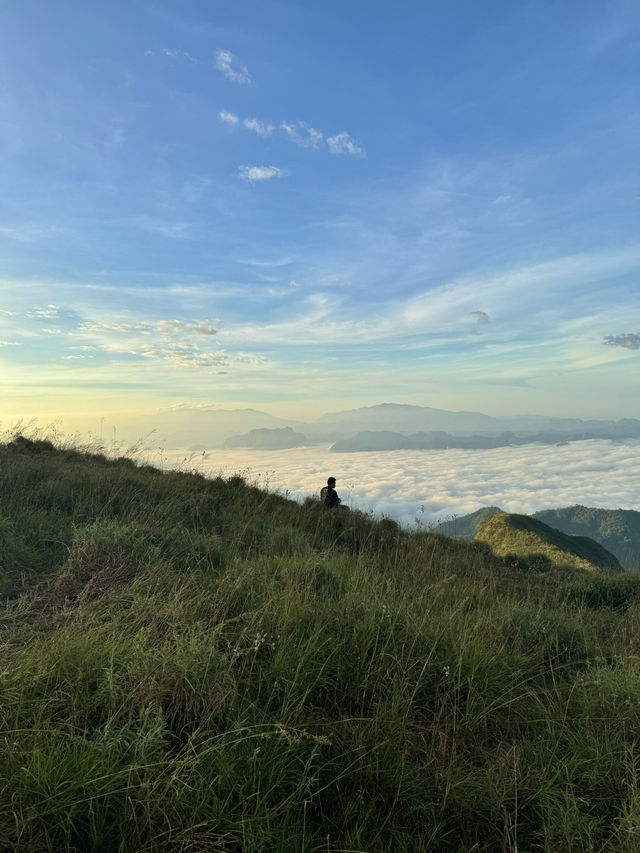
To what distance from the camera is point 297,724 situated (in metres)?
2.72

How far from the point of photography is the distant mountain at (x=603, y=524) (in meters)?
147

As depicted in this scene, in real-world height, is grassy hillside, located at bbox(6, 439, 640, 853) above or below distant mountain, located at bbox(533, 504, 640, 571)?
above

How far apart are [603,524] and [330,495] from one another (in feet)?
586

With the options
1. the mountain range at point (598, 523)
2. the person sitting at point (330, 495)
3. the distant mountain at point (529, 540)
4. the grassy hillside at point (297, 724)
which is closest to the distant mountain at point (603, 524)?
the mountain range at point (598, 523)

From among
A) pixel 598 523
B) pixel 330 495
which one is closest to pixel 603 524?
pixel 598 523

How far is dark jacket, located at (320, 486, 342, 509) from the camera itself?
45.2ft

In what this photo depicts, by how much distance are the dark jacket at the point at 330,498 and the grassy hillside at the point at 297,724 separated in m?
8.32

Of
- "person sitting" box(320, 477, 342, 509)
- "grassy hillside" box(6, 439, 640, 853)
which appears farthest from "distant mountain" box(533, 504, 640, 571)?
"grassy hillside" box(6, 439, 640, 853)

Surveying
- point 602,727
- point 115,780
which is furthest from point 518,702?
point 115,780

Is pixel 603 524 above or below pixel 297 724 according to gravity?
below

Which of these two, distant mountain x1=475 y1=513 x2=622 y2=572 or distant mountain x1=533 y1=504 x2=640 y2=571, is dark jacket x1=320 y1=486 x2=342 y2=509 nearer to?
distant mountain x1=475 y1=513 x2=622 y2=572

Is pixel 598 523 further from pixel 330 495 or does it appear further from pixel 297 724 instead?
pixel 297 724

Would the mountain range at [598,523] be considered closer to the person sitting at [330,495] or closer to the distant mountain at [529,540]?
the distant mountain at [529,540]

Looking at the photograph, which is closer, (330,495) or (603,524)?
(330,495)
